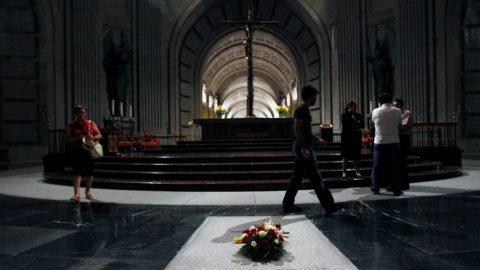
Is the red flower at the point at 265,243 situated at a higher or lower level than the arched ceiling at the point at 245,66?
lower

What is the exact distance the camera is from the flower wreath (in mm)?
2467

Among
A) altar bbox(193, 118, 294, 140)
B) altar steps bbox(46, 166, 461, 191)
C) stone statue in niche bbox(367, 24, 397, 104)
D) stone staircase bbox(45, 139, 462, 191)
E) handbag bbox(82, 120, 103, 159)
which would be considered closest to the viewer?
handbag bbox(82, 120, 103, 159)

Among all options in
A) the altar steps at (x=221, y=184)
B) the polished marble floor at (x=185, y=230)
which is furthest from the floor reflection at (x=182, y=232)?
the altar steps at (x=221, y=184)

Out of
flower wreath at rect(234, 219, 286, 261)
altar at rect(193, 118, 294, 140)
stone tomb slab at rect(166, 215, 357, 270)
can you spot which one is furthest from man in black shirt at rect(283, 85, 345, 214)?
altar at rect(193, 118, 294, 140)

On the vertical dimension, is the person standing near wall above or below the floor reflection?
above

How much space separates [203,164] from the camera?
7.44 m

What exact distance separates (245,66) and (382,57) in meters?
23.5

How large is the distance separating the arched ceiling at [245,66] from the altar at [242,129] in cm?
1098

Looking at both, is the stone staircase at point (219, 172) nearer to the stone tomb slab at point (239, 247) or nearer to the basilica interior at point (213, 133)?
the basilica interior at point (213, 133)

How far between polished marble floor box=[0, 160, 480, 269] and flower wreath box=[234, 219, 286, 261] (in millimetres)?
341

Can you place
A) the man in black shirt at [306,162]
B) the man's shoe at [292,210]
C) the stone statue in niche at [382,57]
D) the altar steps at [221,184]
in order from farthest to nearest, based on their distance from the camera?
the stone statue in niche at [382,57]
the altar steps at [221,184]
the man's shoe at [292,210]
the man in black shirt at [306,162]

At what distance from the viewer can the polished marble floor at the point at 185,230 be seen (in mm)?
2453

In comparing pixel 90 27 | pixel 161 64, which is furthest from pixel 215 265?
pixel 161 64

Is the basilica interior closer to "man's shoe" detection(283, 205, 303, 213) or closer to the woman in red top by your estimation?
"man's shoe" detection(283, 205, 303, 213)
